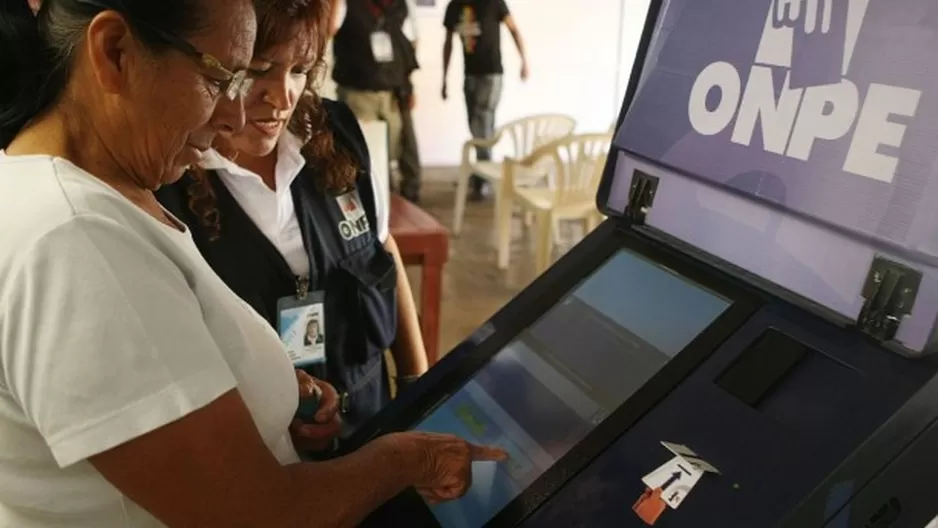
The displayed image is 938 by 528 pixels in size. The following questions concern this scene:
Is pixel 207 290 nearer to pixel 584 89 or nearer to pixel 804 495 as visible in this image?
pixel 804 495

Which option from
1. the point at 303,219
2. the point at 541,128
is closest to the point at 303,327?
the point at 303,219

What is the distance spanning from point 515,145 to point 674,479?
14.3 ft

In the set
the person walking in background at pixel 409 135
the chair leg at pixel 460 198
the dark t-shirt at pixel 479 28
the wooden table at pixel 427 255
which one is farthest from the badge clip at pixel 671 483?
the dark t-shirt at pixel 479 28

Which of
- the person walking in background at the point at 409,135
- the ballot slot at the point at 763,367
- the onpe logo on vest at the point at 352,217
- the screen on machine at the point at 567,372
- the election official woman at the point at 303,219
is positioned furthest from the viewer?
the person walking in background at the point at 409,135

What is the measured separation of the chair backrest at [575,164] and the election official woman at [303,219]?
2674mm

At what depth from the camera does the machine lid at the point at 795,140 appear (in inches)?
26.9

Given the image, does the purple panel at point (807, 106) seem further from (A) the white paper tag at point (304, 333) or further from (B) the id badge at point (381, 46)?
(B) the id badge at point (381, 46)

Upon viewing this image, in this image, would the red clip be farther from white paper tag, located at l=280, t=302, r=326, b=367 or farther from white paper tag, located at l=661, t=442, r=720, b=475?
white paper tag, located at l=280, t=302, r=326, b=367

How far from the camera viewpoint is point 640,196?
0.96 metres

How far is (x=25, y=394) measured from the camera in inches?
25.2

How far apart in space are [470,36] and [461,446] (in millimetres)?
4482

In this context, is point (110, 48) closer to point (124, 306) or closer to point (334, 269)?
point (124, 306)

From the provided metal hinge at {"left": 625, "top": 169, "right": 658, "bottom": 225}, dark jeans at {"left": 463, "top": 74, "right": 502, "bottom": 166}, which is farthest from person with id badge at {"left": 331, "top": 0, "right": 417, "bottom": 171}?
metal hinge at {"left": 625, "top": 169, "right": 658, "bottom": 225}

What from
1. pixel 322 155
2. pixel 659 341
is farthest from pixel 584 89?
pixel 659 341
